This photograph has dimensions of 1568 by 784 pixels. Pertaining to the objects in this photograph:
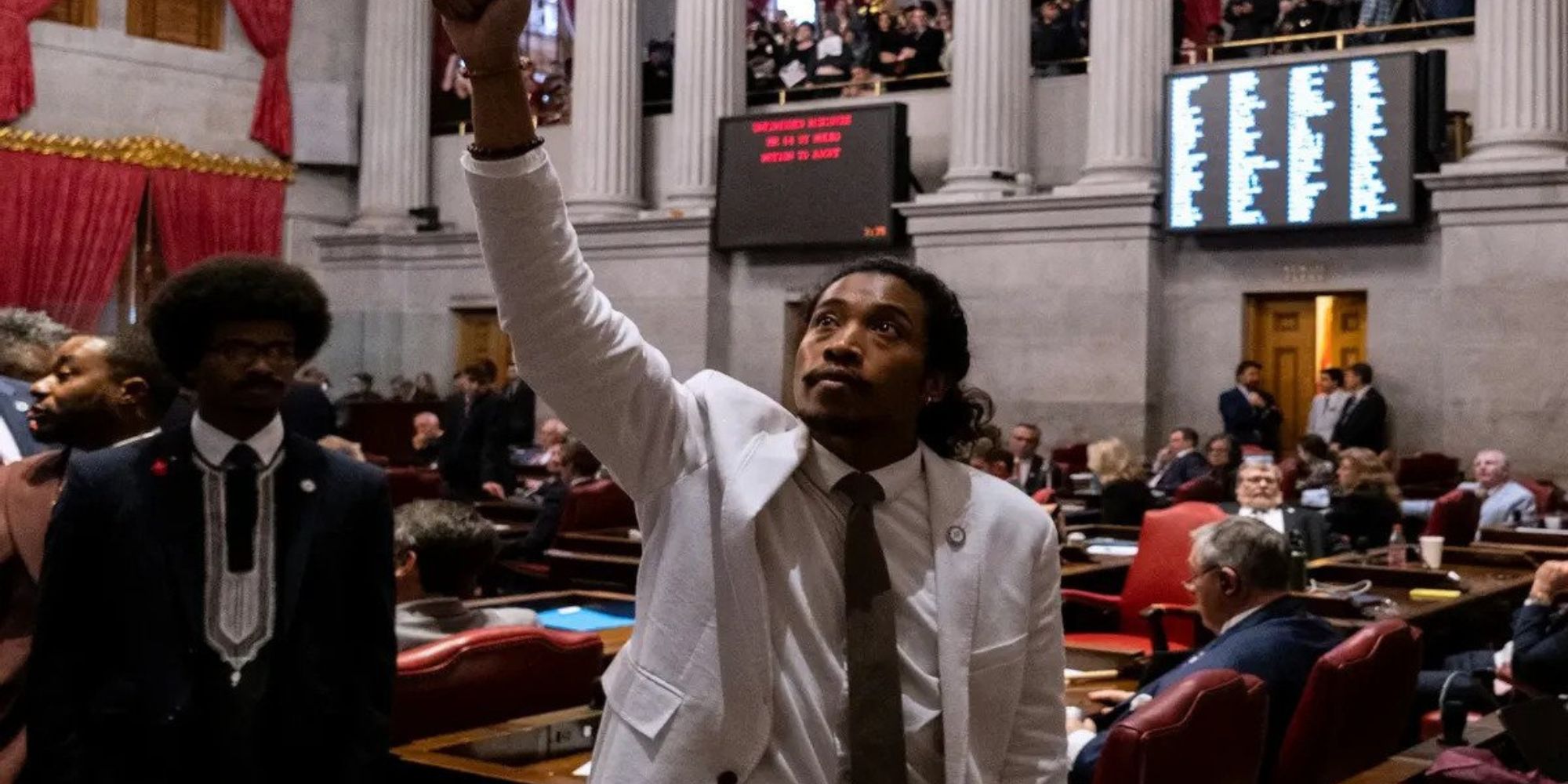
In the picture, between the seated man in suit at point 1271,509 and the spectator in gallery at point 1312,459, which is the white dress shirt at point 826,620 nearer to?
the seated man in suit at point 1271,509

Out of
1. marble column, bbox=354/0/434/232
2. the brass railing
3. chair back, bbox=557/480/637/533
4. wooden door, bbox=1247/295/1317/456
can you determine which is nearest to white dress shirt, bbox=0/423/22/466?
chair back, bbox=557/480/637/533

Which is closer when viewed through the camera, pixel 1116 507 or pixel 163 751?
pixel 163 751

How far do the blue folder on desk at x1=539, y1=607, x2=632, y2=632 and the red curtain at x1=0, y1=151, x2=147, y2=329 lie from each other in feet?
43.7

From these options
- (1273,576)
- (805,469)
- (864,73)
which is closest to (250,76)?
(864,73)

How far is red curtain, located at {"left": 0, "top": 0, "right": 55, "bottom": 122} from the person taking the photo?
17672 mm

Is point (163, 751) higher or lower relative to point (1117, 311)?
lower

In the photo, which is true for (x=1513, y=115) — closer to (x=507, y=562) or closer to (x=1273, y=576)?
(x=507, y=562)

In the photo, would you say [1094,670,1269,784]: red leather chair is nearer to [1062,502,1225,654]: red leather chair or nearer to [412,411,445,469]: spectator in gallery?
[1062,502,1225,654]: red leather chair

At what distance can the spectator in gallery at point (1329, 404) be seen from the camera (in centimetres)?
1430

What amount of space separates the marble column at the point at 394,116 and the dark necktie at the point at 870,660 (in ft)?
61.3

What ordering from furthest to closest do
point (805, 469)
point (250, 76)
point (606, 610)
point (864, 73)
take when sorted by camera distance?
1. point (250, 76)
2. point (864, 73)
3. point (606, 610)
4. point (805, 469)

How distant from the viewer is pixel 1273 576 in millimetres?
4613

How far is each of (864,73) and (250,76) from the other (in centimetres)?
716

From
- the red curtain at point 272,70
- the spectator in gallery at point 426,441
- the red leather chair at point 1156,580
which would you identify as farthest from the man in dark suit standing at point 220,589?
the red curtain at point 272,70
